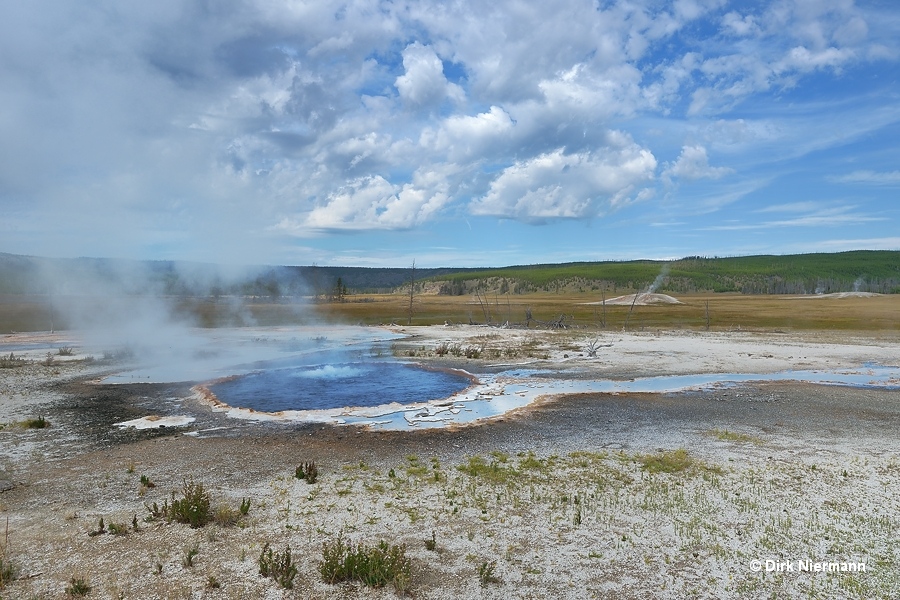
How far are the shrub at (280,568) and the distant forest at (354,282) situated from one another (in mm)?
49410

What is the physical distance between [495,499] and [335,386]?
520 inches

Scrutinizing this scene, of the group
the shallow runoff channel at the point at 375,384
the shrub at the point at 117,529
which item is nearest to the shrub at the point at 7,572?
the shrub at the point at 117,529

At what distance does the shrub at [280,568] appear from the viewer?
679cm

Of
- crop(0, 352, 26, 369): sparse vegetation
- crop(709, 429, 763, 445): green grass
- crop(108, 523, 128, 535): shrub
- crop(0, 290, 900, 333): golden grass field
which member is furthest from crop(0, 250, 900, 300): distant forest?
crop(108, 523, 128, 535): shrub

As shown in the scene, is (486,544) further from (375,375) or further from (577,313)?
(577,313)

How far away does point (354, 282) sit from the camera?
200 metres

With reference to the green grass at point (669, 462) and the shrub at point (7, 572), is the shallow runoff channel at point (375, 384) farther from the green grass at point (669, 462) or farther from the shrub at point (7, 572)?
the shrub at point (7, 572)

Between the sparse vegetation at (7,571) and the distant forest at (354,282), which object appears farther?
the distant forest at (354,282)

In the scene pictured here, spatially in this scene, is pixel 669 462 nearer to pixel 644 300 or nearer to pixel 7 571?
pixel 7 571

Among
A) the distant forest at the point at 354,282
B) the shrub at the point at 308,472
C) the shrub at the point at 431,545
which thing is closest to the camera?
the shrub at the point at 431,545

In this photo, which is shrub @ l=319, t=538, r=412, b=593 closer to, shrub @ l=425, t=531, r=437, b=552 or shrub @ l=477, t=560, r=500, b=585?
shrub @ l=425, t=531, r=437, b=552

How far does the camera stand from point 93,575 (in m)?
6.96

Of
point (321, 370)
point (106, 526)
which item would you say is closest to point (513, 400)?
point (321, 370)

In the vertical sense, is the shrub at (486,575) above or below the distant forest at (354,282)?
below
